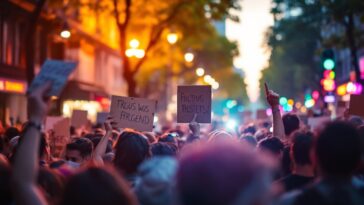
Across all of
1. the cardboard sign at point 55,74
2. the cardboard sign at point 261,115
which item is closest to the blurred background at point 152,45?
the cardboard sign at point 261,115

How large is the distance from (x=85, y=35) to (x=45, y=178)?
3797cm

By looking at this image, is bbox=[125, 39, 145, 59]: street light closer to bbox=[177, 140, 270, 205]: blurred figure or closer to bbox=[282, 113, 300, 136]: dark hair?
bbox=[282, 113, 300, 136]: dark hair

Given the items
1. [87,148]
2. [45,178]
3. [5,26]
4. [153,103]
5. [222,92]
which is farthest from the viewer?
[222,92]

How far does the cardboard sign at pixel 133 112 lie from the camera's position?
10930 mm

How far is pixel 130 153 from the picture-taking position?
597cm

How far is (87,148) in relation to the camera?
8.21m

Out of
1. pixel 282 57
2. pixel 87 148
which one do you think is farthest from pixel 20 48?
pixel 282 57

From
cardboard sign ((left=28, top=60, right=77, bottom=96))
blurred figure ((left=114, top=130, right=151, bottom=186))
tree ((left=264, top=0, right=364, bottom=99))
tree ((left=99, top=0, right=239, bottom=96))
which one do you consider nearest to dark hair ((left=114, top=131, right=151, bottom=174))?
blurred figure ((left=114, top=130, right=151, bottom=186))

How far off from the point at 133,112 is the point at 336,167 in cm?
670

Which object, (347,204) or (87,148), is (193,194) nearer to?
(347,204)

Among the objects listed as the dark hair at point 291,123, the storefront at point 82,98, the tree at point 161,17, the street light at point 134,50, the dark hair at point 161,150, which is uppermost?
the tree at point 161,17

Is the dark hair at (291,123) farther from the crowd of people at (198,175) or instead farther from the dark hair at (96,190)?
the dark hair at (96,190)

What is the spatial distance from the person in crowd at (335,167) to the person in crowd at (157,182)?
790mm

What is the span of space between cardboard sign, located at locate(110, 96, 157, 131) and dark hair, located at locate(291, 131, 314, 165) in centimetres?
517
